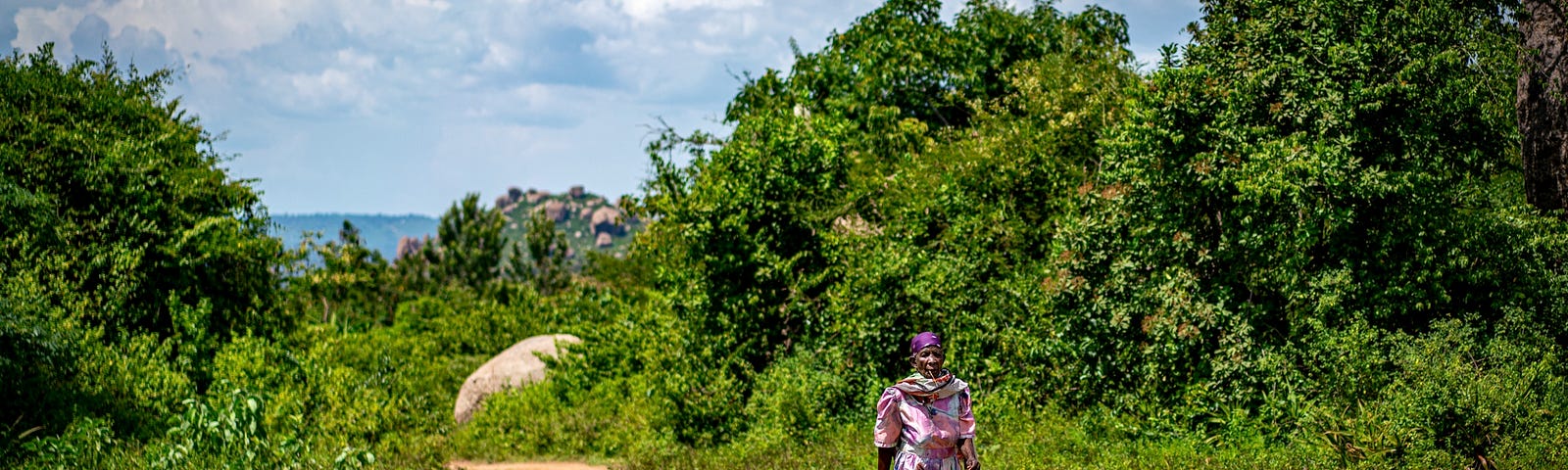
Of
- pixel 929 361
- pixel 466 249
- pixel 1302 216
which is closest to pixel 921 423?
pixel 929 361

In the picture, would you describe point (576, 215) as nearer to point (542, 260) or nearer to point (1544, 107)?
point (542, 260)

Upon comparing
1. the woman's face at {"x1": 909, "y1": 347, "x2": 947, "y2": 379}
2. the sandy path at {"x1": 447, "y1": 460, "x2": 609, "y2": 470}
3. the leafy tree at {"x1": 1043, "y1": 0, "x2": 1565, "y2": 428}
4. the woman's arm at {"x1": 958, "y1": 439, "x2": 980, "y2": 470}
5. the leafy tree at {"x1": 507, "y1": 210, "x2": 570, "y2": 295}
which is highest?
the leafy tree at {"x1": 507, "y1": 210, "x2": 570, "y2": 295}

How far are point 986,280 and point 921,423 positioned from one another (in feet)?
29.6

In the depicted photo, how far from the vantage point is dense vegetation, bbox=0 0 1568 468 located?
38.0ft

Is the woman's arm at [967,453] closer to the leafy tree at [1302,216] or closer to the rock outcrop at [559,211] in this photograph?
the leafy tree at [1302,216]

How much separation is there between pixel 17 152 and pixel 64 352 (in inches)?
160

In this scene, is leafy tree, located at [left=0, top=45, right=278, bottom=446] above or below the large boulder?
above

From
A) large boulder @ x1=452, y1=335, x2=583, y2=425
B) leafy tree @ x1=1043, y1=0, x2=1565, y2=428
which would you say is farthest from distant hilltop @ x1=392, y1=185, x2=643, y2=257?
leafy tree @ x1=1043, y1=0, x2=1565, y2=428

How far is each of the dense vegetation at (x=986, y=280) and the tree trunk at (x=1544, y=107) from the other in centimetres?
25

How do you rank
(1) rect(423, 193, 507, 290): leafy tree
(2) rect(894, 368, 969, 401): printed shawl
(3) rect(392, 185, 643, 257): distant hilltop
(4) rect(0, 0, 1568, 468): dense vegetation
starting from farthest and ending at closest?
1. (3) rect(392, 185, 643, 257): distant hilltop
2. (1) rect(423, 193, 507, 290): leafy tree
3. (4) rect(0, 0, 1568, 468): dense vegetation
4. (2) rect(894, 368, 969, 401): printed shawl

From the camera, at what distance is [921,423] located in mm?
6754

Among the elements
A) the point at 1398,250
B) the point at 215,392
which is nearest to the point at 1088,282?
the point at 1398,250

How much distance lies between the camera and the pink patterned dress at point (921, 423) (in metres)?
6.76

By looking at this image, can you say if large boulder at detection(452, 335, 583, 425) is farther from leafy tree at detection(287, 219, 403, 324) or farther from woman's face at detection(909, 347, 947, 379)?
woman's face at detection(909, 347, 947, 379)
